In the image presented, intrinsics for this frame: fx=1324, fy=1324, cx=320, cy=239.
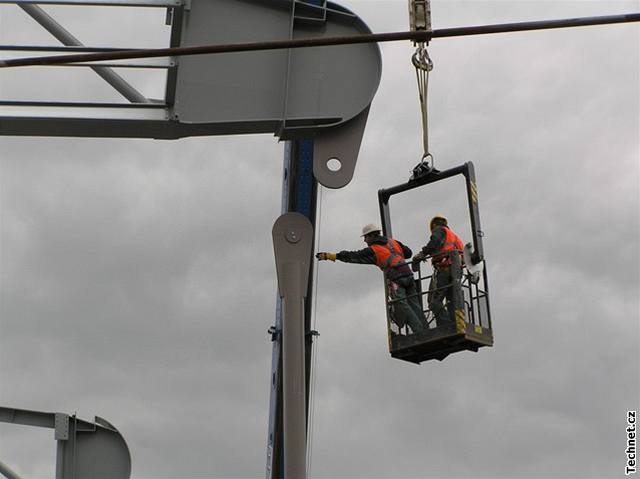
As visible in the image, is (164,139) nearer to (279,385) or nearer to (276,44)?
(276,44)

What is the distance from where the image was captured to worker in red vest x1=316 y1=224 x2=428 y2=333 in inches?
584

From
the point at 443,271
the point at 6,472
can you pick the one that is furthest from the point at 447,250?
the point at 6,472

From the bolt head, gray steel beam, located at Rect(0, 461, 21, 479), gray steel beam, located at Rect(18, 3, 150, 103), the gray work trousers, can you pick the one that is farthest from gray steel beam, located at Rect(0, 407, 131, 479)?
the gray work trousers

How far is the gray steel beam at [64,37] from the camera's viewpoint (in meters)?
13.2

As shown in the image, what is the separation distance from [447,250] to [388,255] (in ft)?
3.25

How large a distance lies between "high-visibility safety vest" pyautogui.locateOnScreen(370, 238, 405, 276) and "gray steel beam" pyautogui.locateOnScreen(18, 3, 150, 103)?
376cm

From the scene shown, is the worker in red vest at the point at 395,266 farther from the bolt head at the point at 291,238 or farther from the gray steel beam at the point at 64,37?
the gray steel beam at the point at 64,37

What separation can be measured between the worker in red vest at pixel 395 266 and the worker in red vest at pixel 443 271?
0.80 ft

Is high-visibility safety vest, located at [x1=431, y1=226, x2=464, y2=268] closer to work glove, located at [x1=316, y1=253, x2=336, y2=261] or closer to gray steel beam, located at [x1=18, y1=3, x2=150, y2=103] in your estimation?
work glove, located at [x1=316, y1=253, x2=336, y2=261]

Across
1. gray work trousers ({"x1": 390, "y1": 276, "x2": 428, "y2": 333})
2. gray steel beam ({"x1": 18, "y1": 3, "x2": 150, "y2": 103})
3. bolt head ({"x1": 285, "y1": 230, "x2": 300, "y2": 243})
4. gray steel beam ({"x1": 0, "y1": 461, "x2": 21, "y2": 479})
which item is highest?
gray steel beam ({"x1": 18, "y1": 3, "x2": 150, "y2": 103})

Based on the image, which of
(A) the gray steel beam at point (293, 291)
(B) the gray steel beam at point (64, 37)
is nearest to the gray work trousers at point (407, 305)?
(A) the gray steel beam at point (293, 291)

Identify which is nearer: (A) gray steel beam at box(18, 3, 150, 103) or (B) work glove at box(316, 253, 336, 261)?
(A) gray steel beam at box(18, 3, 150, 103)

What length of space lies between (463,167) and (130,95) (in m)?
3.59

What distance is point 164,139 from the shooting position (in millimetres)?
13836
